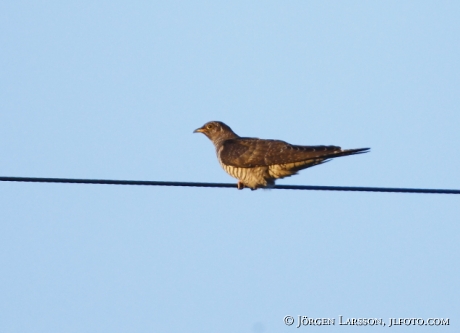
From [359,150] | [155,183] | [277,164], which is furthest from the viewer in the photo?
[277,164]

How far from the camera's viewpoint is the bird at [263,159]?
28.4 ft

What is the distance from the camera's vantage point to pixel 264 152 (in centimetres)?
952

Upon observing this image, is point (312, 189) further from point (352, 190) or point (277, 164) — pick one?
point (277, 164)

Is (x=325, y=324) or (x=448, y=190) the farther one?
(x=325, y=324)

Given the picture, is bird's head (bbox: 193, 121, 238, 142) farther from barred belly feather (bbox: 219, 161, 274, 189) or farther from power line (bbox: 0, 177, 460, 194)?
power line (bbox: 0, 177, 460, 194)

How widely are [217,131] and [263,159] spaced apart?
6.58 feet

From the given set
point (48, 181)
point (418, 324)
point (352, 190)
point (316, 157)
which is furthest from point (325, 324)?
point (48, 181)

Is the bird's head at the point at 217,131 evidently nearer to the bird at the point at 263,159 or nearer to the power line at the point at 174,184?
the bird at the point at 263,159

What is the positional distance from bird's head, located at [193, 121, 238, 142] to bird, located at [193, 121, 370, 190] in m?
0.50

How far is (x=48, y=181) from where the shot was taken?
21.5ft

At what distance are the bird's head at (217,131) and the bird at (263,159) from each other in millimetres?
503

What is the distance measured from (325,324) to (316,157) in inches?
69.1

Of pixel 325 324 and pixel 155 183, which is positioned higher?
pixel 155 183

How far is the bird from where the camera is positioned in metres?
8.65
